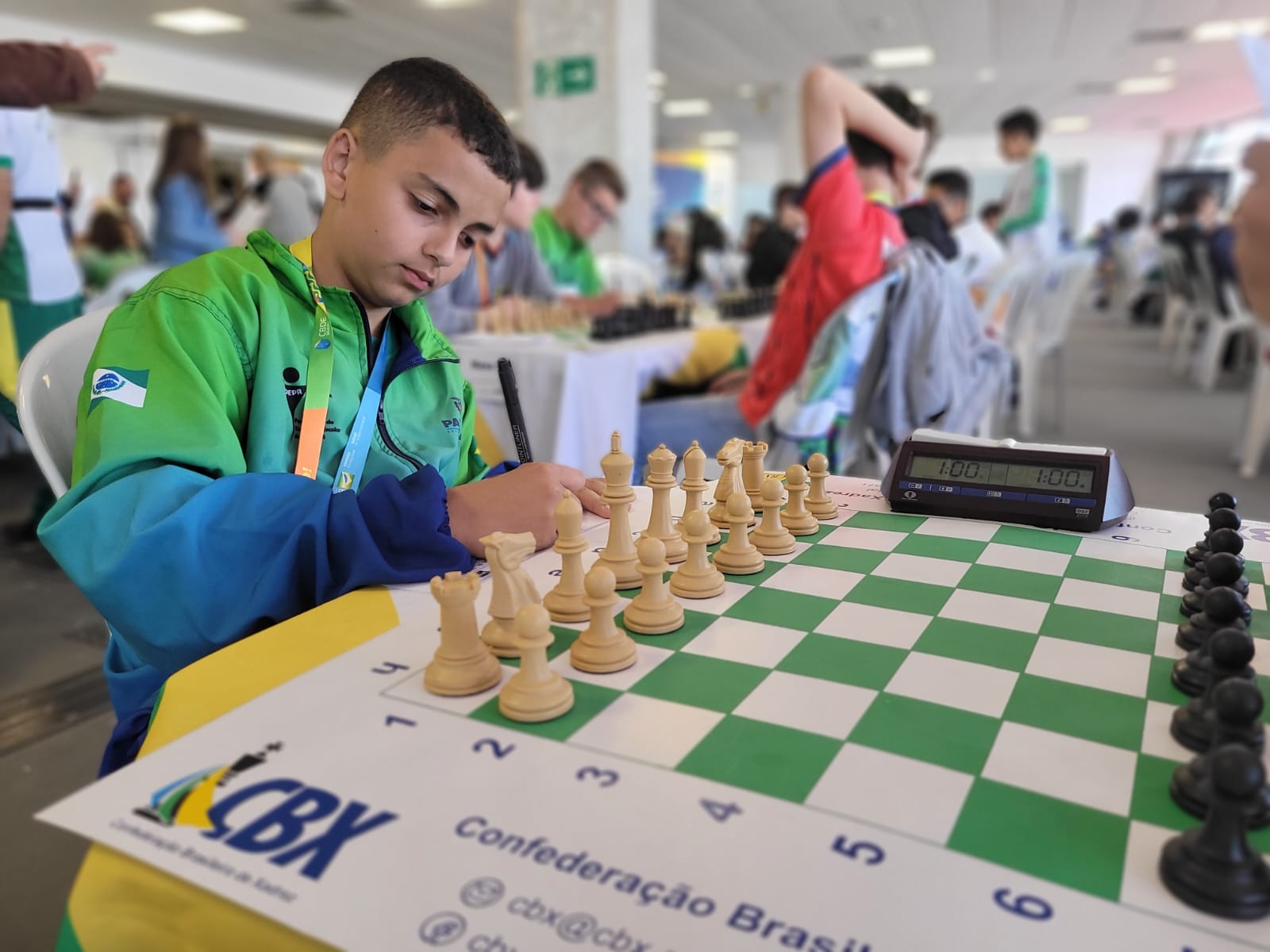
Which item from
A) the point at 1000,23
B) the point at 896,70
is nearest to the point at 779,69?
the point at 896,70

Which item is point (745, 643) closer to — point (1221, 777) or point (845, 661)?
point (845, 661)

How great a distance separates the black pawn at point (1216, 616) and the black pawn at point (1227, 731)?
0.15 metres

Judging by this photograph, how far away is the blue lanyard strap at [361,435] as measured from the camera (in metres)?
1.15

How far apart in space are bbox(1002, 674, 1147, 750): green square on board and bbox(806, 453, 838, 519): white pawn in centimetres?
44

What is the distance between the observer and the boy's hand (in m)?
1.00

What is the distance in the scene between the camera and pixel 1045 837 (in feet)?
1.64

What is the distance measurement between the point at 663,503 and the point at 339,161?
649mm

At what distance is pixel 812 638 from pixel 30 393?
102 centimetres

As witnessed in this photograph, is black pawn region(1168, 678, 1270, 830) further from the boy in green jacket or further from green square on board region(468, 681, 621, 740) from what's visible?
the boy in green jacket

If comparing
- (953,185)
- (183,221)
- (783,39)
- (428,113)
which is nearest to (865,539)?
(428,113)

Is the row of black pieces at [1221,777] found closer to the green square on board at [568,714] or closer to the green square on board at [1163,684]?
the green square on board at [1163,684]

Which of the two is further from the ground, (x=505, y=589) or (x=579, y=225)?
(x=579, y=225)

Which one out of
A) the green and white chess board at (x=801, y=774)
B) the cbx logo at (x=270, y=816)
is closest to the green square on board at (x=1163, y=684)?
the green and white chess board at (x=801, y=774)

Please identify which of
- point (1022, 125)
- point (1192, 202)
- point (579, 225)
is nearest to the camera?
point (579, 225)
